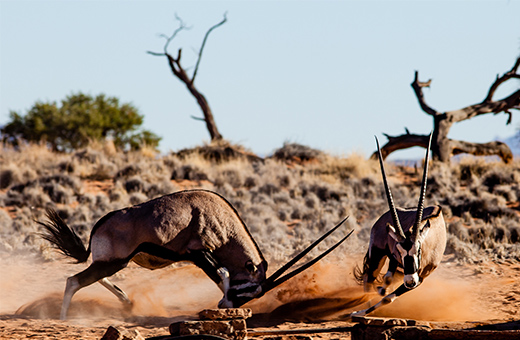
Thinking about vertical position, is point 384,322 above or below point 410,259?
below

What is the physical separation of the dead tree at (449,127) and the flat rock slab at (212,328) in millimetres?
19500

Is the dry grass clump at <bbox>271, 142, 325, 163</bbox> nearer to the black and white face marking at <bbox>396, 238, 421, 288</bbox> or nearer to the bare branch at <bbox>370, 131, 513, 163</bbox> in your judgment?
the bare branch at <bbox>370, 131, 513, 163</bbox>

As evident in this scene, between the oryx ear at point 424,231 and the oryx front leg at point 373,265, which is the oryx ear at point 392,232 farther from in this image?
the oryx front leg at point 373,265

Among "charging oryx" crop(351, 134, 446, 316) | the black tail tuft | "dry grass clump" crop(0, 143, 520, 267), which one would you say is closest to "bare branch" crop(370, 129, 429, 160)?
"dry grass clump" crop(0, 143, 520, 267)

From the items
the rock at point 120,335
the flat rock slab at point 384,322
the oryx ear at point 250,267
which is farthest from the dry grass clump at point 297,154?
the rock at point 120,335

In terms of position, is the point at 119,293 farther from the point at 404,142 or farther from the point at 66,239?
the point at 404,142

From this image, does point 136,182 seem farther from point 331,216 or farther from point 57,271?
point 57,271

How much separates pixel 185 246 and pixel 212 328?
1.97 meters

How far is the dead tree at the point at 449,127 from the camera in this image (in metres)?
25.2

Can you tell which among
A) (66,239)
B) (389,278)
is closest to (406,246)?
(389,278)

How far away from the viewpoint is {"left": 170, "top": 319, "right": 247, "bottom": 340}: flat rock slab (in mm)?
6492

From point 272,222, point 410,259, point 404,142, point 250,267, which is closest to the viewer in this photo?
point 410,259

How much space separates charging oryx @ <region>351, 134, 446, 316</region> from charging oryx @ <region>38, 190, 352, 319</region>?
127 cm

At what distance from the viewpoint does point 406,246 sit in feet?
26.9
